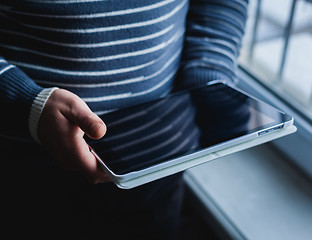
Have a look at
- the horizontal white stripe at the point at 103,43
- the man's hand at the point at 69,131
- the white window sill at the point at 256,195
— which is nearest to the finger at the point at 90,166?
the man's hand at the point at 69,131

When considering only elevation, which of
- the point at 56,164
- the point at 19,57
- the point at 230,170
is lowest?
the point at 230,170

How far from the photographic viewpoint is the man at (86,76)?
448 mm

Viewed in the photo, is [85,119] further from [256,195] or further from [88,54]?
[256,195]

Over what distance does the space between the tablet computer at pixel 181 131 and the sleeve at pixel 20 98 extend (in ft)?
0.24

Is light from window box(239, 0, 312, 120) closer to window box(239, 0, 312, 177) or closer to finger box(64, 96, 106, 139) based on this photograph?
window box(239, 0, 312, 177)

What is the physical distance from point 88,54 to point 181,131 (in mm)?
152

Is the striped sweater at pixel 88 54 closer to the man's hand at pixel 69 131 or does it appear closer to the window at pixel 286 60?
the man's hand at pixel 69 131

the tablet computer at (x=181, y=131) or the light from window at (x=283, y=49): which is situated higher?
the tablet computer at (x=181, y=131)

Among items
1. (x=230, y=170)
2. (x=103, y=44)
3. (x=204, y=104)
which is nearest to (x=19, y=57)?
(x=103, y=44)

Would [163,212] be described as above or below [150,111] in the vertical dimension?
below

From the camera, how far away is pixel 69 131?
0.43m

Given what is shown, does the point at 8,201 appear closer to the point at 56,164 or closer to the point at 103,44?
the point at 56,164

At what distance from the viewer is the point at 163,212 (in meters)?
0.65

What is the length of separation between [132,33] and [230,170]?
0.38 metres
